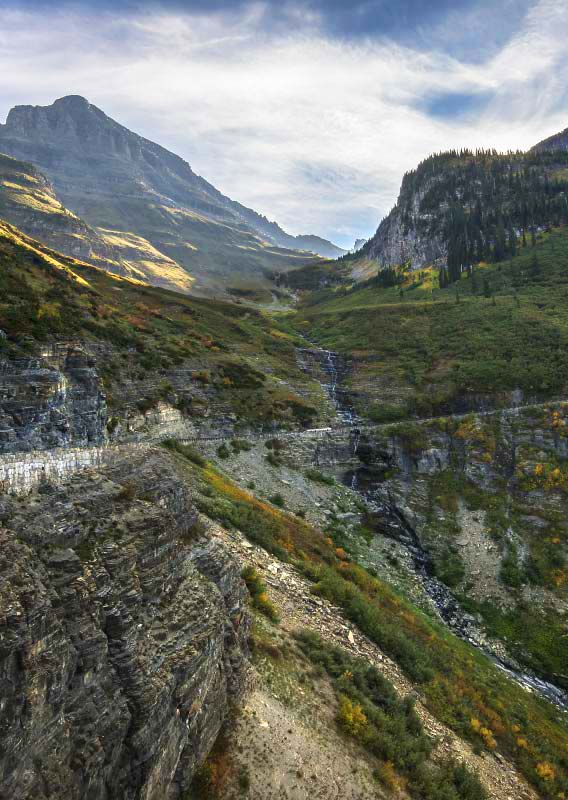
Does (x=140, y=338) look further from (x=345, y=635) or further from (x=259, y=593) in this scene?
(x=345, y=635)

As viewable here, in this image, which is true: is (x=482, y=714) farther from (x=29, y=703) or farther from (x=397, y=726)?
(x=29, y=703)

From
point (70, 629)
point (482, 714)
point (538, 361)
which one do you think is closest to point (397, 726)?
point (482, 714)

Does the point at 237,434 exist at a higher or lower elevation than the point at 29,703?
lower

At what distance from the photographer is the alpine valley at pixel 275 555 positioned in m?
7.89

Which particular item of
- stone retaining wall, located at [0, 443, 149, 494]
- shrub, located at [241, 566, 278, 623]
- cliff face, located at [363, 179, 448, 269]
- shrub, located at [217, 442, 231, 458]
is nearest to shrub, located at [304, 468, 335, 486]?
shrub, located at [217, 442, 231, 458]

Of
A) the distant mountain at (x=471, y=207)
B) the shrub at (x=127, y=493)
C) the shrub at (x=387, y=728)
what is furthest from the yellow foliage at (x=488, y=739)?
the distant mountain at (x=471, y=207)

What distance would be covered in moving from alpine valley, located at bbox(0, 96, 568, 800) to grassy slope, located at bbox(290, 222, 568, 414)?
0.68 metres

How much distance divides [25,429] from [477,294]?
328ft

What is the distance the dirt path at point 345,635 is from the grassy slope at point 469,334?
1558 inches

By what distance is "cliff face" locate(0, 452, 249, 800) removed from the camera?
20.7ft

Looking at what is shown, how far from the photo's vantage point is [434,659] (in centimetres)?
1967

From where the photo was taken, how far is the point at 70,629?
7438 millimetres

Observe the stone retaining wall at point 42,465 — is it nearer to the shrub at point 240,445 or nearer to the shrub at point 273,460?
the shrub at point 240,445

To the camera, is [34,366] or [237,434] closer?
[34,366]
